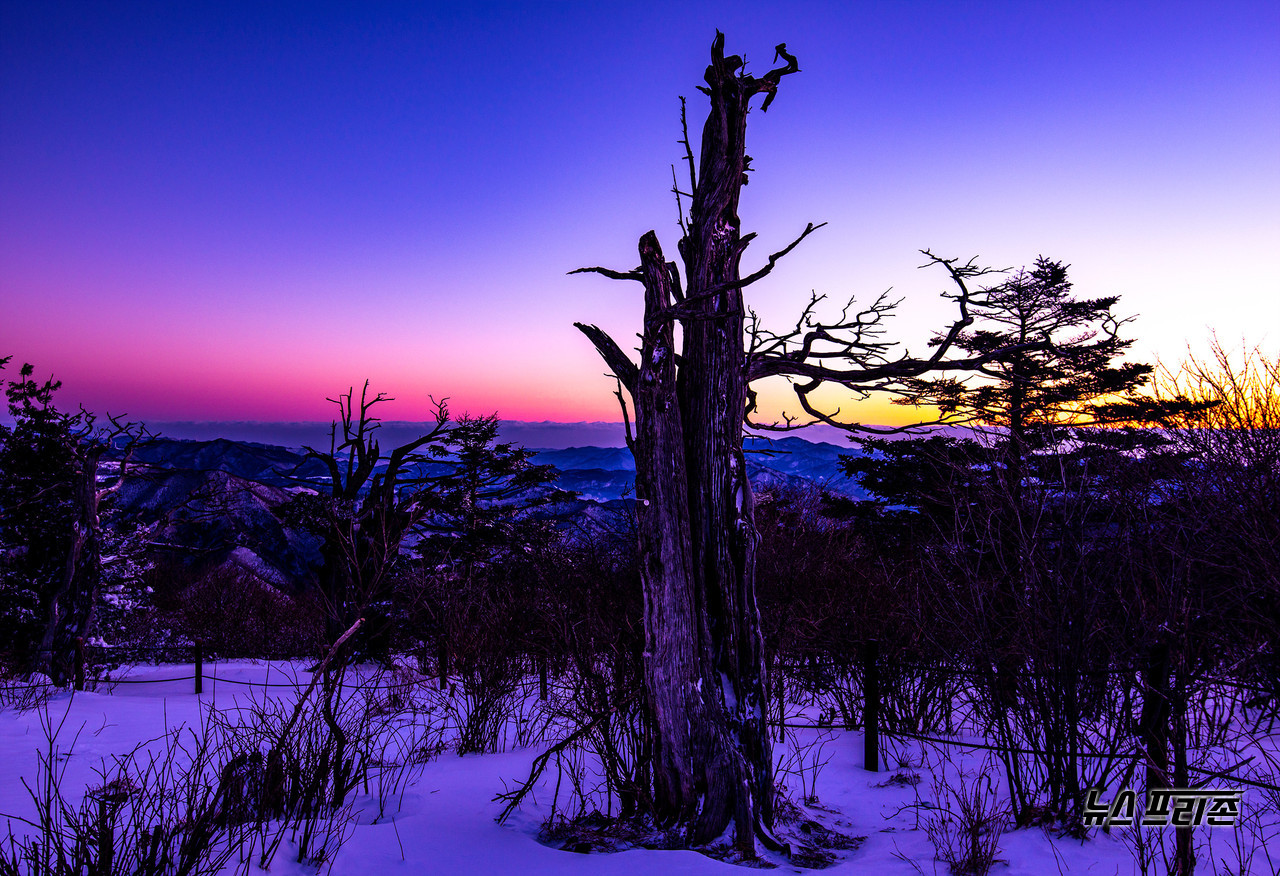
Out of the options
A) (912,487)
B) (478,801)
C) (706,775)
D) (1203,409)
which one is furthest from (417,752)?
(912,487)

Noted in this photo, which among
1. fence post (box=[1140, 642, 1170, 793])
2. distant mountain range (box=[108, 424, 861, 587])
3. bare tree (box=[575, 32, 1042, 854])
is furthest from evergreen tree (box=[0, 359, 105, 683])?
fence post (box=[1140, 642, 1170, 793])

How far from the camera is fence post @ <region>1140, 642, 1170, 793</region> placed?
14.3 feet

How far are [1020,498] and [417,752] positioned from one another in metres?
7.11

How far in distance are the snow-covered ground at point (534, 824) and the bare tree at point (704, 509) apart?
21.3 inches

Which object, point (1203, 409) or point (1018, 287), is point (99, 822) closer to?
point (1203, 409)

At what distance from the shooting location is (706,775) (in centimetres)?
492

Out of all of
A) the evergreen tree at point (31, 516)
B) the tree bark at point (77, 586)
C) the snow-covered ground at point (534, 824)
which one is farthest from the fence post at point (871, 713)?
the evergreen tree at point (31, 516)

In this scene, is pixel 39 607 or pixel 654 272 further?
pixel 39 607

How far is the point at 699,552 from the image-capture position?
519 centimetres

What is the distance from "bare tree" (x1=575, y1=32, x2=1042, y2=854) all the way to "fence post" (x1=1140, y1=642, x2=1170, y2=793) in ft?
7.90

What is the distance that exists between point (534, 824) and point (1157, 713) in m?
4.61

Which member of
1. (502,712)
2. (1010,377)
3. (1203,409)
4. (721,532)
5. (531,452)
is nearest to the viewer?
(721,532)

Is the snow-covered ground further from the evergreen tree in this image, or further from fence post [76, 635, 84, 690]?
the evergreen tree

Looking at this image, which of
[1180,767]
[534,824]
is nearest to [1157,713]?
[1180,767]
